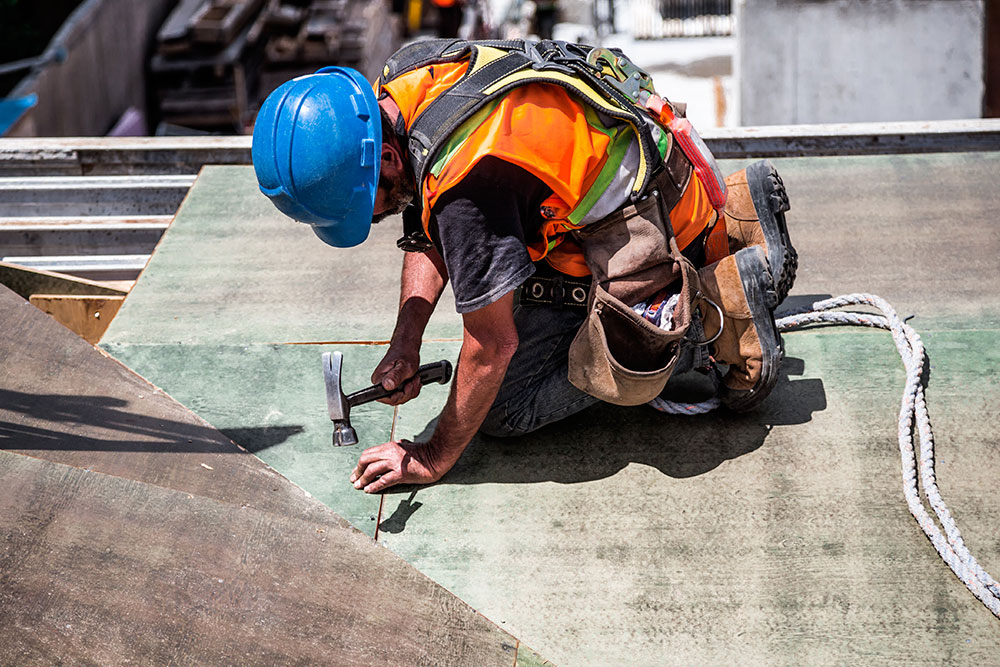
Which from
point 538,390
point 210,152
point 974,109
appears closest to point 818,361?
point 538,390

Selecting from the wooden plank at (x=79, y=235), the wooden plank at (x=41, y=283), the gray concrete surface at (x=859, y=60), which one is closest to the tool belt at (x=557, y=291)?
the wooden plank at (x=41, y=283)

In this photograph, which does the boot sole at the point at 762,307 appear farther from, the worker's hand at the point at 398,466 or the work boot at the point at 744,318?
the worker's hand at the point at 398,466

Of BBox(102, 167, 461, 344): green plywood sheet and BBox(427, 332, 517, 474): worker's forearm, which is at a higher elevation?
BBox(427, 332, 517, 474): worker's forearm

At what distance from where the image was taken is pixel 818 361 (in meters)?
3.36

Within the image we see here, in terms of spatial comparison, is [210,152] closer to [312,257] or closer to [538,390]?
[312,257]

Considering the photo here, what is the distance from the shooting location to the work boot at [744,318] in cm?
296

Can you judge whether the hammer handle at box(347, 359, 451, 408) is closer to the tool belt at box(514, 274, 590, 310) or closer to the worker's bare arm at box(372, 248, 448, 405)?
the worker's bare arm at box(372, 248, 448, 405)

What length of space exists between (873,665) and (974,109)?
8.06 meters

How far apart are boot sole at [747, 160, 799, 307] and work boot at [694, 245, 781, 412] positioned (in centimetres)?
19

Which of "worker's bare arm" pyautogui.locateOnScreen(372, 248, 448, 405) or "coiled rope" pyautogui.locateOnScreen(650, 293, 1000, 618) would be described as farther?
"worker's bare arm" pyautogui.locateOnScreen(372, 248, 448, 405)

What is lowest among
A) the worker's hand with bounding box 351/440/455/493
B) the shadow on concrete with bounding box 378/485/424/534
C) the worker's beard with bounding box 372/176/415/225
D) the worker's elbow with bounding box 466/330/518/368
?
the shadow on concrete with bounding box 378/485/424/534

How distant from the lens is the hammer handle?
293 cm

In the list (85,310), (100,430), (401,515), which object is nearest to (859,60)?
(85,310)

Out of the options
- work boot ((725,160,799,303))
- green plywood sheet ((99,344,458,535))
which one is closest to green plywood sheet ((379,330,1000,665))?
green plywood sheet ((99,344,458,535))
